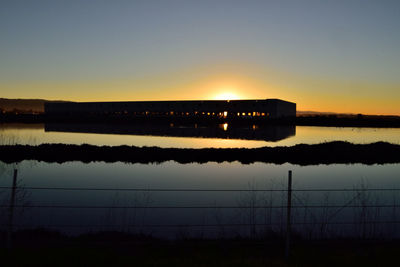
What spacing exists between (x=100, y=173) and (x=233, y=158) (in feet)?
41.0

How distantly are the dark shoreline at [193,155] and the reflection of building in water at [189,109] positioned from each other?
70024mm

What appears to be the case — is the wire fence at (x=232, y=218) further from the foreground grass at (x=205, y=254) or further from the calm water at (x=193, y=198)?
the foreground grass at (x=205, y=254)

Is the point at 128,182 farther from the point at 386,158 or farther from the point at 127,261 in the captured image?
the point at 386,158

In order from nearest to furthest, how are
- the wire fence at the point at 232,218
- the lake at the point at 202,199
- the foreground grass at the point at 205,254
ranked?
the foreground grass at the point at 205,254 < the wire fence at the point at 232,218 < the lake at the point at 202,199

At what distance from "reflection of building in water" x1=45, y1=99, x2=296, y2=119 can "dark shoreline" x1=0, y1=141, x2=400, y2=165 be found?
70.0m

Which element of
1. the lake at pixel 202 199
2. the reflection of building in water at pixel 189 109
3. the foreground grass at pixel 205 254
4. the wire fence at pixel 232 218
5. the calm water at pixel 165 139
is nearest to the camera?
the foreground grass at pixel 205 254

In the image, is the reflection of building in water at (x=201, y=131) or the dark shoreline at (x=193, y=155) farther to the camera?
the reflection of building in water at (x=201, y=131)

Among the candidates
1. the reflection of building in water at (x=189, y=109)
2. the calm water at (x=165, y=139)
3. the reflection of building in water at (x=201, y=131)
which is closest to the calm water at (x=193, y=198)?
the calm water at (x=165, y=139)

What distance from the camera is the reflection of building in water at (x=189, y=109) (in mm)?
101750

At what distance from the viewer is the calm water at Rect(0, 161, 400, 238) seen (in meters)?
11.2

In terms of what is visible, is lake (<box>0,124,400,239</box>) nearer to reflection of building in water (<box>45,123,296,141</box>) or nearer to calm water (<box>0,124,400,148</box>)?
calm water (<box>0,124,400,148</box>)

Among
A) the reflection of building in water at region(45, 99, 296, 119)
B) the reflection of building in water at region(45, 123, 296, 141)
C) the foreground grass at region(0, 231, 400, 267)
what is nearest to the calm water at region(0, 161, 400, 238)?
the foreground grass at region(0, 231, 400, 267)

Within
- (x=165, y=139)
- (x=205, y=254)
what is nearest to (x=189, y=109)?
(x=165, y=139)

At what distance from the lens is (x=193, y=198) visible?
1532 cm
